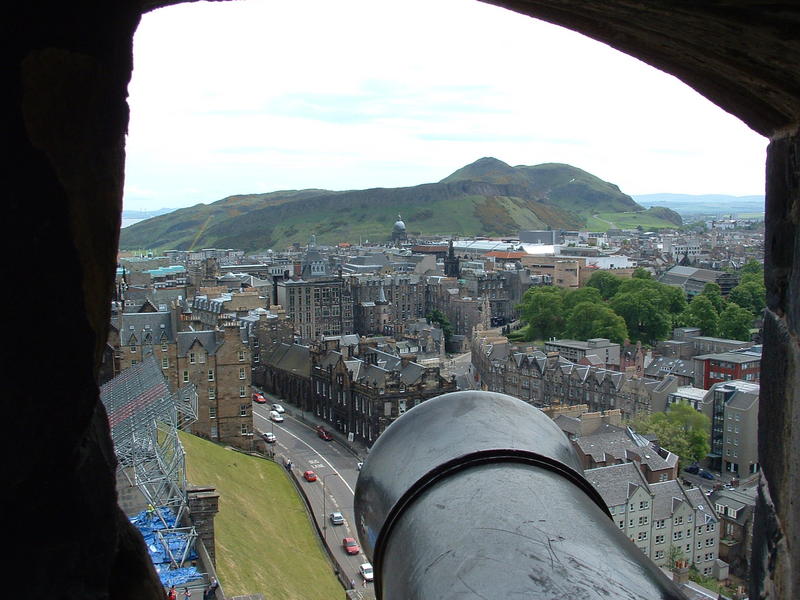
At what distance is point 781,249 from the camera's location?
1.85 m

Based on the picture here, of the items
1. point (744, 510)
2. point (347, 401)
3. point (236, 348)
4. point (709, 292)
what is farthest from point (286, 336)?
point (709, 292)

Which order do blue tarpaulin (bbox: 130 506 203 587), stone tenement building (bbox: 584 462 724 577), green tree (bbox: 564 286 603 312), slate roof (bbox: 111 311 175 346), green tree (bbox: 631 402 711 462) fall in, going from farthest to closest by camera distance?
green tree (bbox: 564 286 603 312), green tree (bbox: 631 402 711 462), slate roof (bbox: 111 311 175 346), stone tenement building (bbox: 584 462 724 577), blue tarpaulin (bbox: 130 506 203 587)

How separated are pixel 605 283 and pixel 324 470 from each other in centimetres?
4425

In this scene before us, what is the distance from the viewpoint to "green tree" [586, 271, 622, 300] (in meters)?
61.1

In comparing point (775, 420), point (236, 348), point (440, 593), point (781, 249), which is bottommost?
point (236, 348)

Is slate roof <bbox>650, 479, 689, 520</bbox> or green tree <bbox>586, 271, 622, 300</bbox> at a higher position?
green tree <bbox>586, 271, 622, 300</bbox>

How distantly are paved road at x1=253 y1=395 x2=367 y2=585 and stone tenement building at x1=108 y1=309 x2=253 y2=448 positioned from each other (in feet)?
5.49

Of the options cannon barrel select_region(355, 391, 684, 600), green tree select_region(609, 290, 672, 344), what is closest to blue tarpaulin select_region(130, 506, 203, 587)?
cannon barrel select_region(355, 391, 684, 600)

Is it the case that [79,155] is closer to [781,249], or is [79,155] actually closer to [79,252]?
[79,252]

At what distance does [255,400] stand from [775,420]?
107 ft

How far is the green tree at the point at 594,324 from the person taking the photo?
46625 mm

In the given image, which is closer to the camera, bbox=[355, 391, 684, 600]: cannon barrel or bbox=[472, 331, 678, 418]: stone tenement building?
bbox=[355, 391, 684, 600]: cannon barrel

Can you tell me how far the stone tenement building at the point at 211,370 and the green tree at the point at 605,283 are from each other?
4161 cm

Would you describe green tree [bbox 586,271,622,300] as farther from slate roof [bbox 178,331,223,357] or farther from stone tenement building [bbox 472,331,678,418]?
slate roof [bbox 178,331,223,357]
